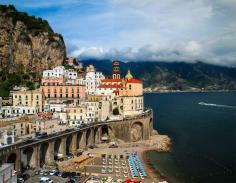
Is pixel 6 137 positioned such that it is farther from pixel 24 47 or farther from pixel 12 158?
pixel 24 47

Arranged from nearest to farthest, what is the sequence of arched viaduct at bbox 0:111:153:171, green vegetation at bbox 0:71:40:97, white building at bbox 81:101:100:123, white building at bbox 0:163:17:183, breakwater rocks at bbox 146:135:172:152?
white building at bbox 0:163:17:183
arched viaduct at bbox 0:111:153:171
breakwater rocks at bbox 146:135:172:152
white building at bbox 81:101:100:123
green vegetation at bbox 0:71:40:97

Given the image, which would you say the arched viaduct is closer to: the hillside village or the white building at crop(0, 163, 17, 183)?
the hillside village

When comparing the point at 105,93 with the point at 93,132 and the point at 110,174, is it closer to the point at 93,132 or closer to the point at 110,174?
the point at 93,132

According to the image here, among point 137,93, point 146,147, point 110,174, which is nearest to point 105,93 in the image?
point 137,93

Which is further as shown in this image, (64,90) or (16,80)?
(16,80)

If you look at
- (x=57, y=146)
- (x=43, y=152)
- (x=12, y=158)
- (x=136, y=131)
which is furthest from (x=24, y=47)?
(x=12, y=158)

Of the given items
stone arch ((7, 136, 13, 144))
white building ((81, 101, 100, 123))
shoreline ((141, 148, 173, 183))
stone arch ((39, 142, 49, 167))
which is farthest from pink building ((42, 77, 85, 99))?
stone arch ((7, 136, 13, 144))

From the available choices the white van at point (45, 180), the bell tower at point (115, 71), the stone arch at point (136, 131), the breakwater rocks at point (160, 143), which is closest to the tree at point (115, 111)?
the stone arch at point (136, 131)
